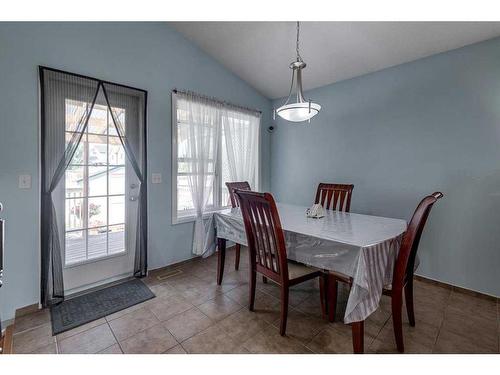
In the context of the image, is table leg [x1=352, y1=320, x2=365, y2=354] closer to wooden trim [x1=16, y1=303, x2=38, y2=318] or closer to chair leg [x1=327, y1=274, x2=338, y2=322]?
chair leg [x1=327, y1=274, x2=338, y2=322]

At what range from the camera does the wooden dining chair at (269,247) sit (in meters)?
1.65

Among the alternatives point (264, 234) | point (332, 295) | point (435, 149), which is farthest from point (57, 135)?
point (435, 149)

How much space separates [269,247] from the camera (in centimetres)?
179

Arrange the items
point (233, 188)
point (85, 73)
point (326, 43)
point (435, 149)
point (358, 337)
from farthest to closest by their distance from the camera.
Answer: point (233, 188)
point (326, 43)
point (435, 149)
point (85, 73)
point (358, 337)

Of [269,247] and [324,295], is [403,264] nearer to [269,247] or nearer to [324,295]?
[324,295]

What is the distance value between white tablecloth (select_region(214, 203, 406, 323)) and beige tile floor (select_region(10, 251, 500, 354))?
0.46 metres

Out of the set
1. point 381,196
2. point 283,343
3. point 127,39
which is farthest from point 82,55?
point 381,196

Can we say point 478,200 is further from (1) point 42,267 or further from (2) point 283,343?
(1) point 42,267

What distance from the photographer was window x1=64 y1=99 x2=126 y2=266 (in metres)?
2.21

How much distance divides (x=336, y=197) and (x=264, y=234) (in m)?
1.24

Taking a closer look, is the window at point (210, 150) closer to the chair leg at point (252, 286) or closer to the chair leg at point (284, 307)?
the chair leg at point (252, 286)

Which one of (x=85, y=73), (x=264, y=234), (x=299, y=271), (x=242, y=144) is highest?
(x=85, y=73)

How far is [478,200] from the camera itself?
2266mm

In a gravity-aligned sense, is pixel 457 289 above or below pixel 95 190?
below
